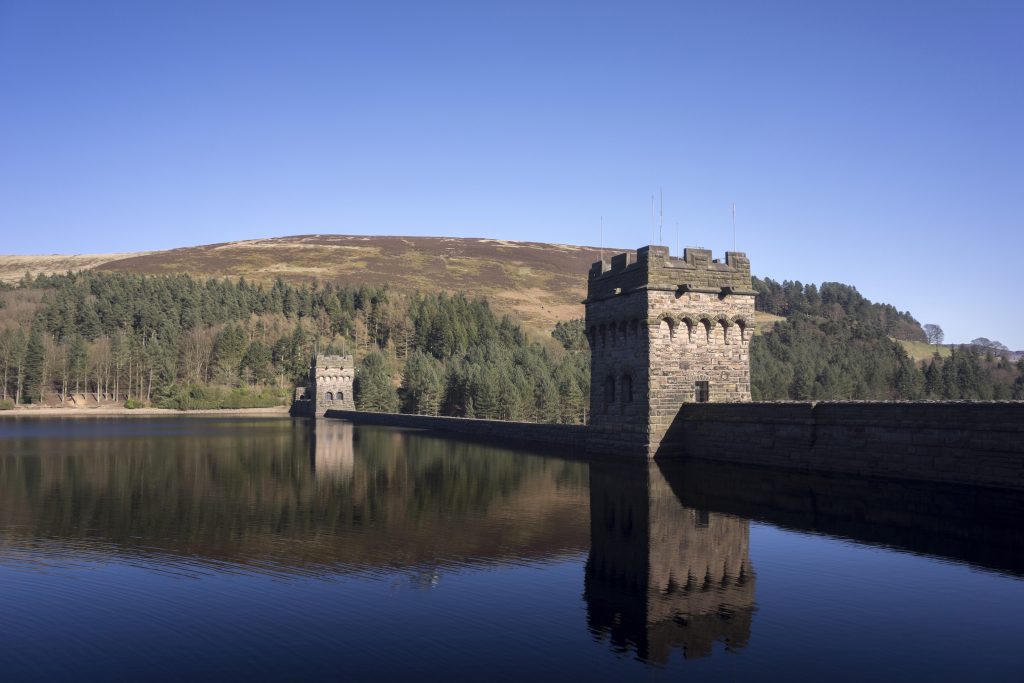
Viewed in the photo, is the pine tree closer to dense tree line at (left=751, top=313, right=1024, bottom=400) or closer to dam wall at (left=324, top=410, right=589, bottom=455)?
dam wall at (left=324, top=410, right=589, bottom=455)

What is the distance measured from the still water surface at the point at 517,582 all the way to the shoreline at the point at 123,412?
249 ft

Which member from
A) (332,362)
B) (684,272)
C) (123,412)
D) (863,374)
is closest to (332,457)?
(684,272)

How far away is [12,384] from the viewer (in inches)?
4045

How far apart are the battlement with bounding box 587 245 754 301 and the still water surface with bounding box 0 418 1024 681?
28.0ft

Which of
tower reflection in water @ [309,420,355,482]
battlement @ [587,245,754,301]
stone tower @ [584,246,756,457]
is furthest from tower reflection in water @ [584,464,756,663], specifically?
battlement @ [587,245,754,301]

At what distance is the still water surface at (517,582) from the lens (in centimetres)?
793

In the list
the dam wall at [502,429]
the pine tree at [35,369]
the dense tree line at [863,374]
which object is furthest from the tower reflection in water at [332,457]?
the pine tree at [35,369]

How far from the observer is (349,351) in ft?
397

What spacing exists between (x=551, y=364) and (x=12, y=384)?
71382 millimetres

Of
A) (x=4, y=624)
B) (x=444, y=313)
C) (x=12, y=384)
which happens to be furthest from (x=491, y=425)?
(x=12, y=384)

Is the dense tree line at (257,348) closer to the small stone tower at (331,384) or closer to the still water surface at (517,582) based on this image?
the small stone tower at (331,384)

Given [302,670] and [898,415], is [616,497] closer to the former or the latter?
[898,415]

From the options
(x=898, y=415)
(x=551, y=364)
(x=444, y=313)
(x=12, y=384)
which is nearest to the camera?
(x=898, y=415)

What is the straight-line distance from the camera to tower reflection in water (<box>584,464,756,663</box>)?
8.73 metres
